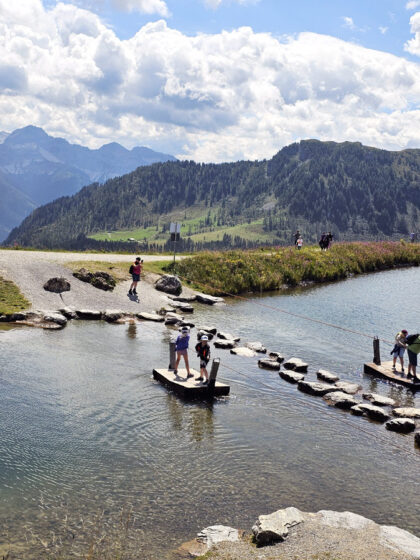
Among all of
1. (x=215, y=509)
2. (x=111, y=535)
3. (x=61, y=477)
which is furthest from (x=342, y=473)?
(x=61, y=477)

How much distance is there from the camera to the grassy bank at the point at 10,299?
35.7m

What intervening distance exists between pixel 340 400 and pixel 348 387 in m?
2.25

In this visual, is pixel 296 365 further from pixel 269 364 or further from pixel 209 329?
pixel 209 329

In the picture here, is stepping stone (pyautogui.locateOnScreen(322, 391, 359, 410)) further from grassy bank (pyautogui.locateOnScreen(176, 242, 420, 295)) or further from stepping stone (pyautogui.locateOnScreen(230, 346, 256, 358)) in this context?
grassy bank (pyautogui.locateOnScreen(176, 242, 420, 295))

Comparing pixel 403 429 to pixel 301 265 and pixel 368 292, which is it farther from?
pixel 301 265

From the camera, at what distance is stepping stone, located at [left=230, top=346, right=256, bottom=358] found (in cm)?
3096

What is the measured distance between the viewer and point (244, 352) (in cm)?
3127

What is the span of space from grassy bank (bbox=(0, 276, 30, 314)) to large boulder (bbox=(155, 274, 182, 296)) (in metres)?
14.3

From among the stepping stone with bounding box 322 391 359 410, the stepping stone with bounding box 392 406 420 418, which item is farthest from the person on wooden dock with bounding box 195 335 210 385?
the stepping stone with bounding box 392 406 420 418

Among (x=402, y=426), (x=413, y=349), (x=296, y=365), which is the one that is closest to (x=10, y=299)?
(x=296, y=365)

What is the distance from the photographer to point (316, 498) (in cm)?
1485

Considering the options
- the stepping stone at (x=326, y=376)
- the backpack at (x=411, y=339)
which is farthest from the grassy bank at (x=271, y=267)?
the backpack at (x=411, y=339)

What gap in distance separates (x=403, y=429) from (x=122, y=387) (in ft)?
43.2

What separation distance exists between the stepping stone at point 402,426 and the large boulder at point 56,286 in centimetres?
3007
